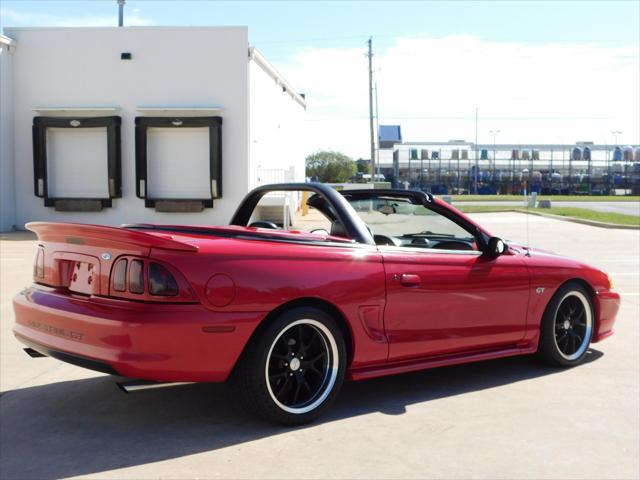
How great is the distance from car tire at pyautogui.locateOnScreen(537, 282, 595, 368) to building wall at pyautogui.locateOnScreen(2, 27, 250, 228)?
59.6 ft

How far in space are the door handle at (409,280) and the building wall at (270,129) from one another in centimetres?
1950

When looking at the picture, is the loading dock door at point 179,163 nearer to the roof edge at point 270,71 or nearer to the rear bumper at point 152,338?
the roof edge at point 270,71

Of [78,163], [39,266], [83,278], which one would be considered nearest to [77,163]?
[78,163]

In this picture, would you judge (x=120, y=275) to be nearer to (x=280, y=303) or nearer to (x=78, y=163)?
(x=280, y=303)

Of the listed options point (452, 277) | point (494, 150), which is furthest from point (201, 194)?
point (494, 150)

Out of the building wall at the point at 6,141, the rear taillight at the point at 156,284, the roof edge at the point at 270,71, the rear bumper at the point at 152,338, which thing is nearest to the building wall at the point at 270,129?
the roof edge at the point at 270,71

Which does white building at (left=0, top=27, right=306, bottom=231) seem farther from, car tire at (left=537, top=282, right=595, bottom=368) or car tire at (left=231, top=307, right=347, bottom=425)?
car tire at (left=231, top=307, right=347, bottom=425)

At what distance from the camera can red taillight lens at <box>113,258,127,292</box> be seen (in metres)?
3.98

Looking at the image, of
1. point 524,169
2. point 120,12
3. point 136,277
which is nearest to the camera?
point 136,277

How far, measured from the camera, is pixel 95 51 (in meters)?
23.3

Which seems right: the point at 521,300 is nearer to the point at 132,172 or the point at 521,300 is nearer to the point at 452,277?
the point at 452,277

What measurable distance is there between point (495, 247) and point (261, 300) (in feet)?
6.52

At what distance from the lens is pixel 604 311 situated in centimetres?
602

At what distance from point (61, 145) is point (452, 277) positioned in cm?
2097
